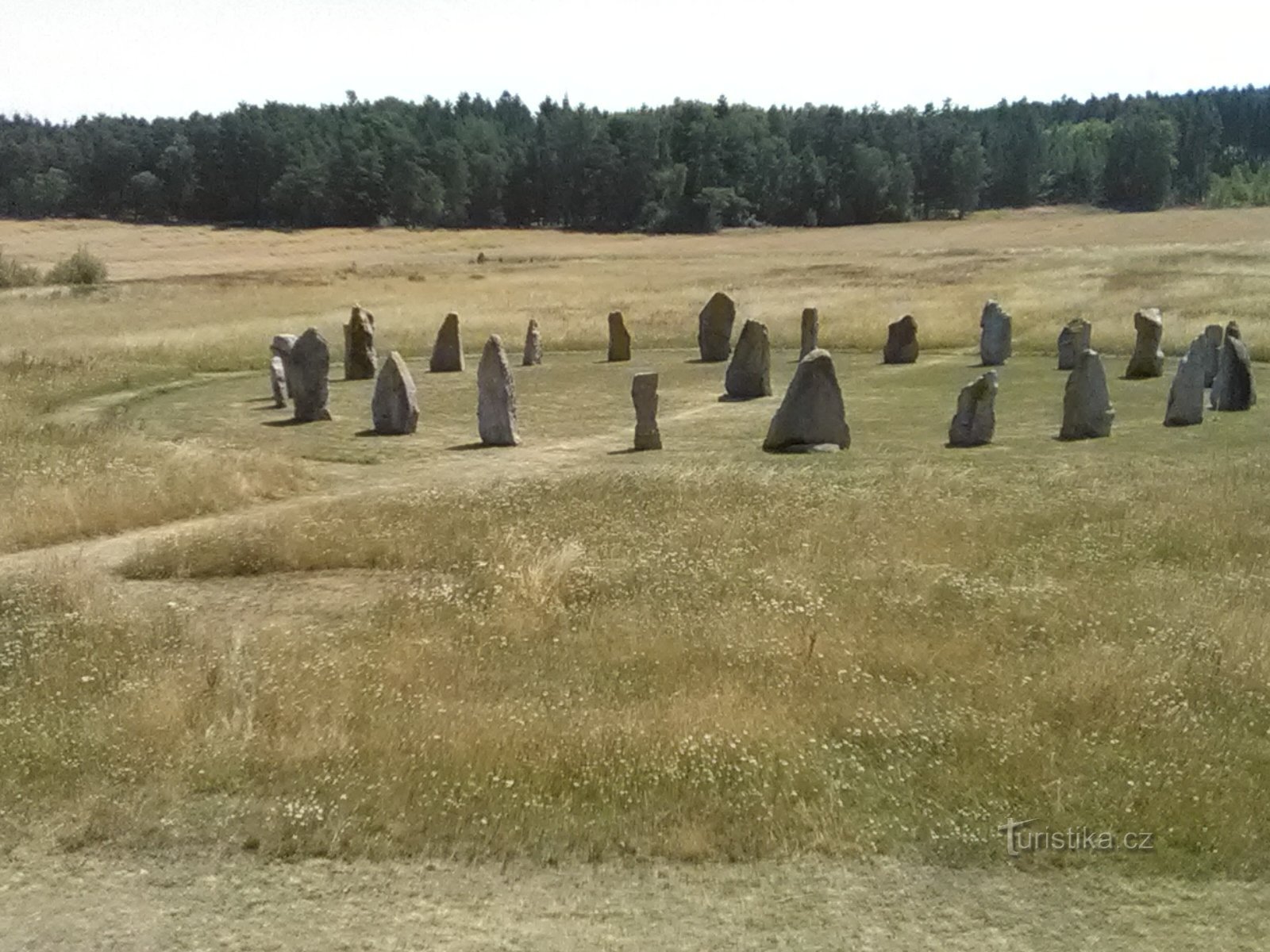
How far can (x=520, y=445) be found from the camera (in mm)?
23891

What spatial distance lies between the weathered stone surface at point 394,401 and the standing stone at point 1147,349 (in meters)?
17.3

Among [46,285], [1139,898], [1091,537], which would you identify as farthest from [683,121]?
[1139,898]

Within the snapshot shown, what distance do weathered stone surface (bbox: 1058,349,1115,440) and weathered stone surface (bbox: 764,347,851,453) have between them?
4.12 m

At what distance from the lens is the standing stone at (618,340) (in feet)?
117

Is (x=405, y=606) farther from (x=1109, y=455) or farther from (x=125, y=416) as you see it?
(x=125, y=416)

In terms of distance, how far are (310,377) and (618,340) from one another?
1177 centimetres

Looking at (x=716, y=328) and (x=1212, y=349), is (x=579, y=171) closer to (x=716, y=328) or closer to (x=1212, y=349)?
(x=716, y=328)

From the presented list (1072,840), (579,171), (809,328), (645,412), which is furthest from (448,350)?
(579,171)

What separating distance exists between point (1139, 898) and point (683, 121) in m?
132

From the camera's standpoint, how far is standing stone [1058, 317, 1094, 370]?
3167 cm

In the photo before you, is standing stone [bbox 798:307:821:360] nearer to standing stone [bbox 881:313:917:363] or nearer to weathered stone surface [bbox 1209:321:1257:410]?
standing stone [bbox 881:313:917:363]

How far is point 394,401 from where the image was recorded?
24781 millimetres

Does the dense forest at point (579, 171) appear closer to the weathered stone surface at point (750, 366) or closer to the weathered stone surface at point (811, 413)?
the weathered stone surface at point (750, 366)

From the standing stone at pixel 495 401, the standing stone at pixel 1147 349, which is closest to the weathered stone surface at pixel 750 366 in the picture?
the standing stone at pixel 495 401
